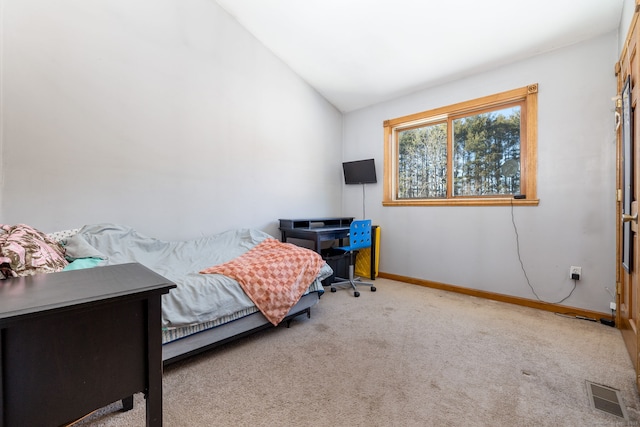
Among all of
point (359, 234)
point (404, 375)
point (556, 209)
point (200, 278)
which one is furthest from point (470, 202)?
point (200, 278)

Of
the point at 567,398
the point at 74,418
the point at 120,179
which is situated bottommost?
the point at 567,398

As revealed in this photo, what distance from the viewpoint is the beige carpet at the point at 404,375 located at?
1.33 m

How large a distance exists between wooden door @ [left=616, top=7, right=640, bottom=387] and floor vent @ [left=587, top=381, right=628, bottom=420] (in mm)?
178

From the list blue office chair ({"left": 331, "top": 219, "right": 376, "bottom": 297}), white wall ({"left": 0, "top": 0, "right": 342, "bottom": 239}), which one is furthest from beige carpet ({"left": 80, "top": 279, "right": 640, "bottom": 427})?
white wall ({"left": 0, "top": 0, "right": 342, "bottom": 239})

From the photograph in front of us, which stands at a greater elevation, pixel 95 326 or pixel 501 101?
pixel 501 101

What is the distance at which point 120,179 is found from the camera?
7.96 feet

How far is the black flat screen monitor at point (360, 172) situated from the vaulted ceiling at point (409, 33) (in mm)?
963

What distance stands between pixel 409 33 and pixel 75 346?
3231mm

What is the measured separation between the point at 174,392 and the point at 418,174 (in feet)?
11.2

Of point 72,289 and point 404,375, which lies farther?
point 404,375

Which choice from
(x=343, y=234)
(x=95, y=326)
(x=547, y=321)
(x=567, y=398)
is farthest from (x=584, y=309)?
(x=95, y=326)

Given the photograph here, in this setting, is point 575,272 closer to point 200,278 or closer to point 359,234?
point 359,234

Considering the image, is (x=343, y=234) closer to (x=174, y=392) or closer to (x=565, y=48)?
(x=174, y=392)

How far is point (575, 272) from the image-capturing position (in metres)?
2.54
